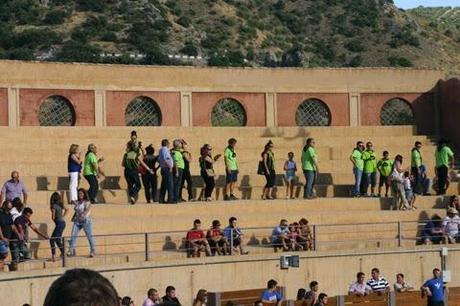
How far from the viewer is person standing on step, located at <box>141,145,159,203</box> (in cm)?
2569

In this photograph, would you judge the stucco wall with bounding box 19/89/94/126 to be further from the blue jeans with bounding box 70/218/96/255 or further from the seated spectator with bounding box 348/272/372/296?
the seated spectator with bounding box 348/272/372/296

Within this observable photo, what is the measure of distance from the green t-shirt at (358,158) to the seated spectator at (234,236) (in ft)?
17.2

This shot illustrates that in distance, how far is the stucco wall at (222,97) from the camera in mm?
32156

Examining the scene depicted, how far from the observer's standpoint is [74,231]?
21281 mm

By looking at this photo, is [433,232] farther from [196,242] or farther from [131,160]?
[131,160]

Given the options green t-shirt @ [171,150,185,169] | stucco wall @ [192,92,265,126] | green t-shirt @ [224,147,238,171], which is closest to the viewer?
green t-shirt @ [171,150,185,169]

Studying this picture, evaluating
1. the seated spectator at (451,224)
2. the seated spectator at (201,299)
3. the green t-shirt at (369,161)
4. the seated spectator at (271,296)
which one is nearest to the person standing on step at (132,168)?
the green t-shirt at (369,161)

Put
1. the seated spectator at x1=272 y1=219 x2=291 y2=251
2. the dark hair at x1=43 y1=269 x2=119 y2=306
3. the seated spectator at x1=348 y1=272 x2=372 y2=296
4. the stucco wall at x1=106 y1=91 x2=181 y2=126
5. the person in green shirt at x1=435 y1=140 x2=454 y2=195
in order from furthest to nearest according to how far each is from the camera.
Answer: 1. the stucco wall at x1=106 y1=91 x2=181 y2=126
2. the person in green shirt at x1=435 y1=140 x2=454 y2=195
3. the seated spectator at x1=272 y1=219 x2=291 y2=251
4. the seated spectator at x1=348 y1=272 x2=372 y2=296
5. the dark hair at x1=43 y1=269 x2=119 y2=306

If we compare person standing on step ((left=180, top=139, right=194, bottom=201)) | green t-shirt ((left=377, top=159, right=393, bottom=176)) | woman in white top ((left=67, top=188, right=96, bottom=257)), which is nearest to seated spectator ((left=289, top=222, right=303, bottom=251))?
person standing on step ((left=180, top=139, right=194, bottom=201))

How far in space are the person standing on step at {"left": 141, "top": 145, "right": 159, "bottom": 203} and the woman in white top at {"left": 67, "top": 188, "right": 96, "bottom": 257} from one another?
3883 mm

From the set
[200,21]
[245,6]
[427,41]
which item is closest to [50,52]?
[200,21]

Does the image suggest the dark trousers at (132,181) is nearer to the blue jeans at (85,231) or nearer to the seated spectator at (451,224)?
the blue jeans at (85,231)

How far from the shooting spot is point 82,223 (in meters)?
21.4

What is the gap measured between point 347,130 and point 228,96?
10.6 feet
